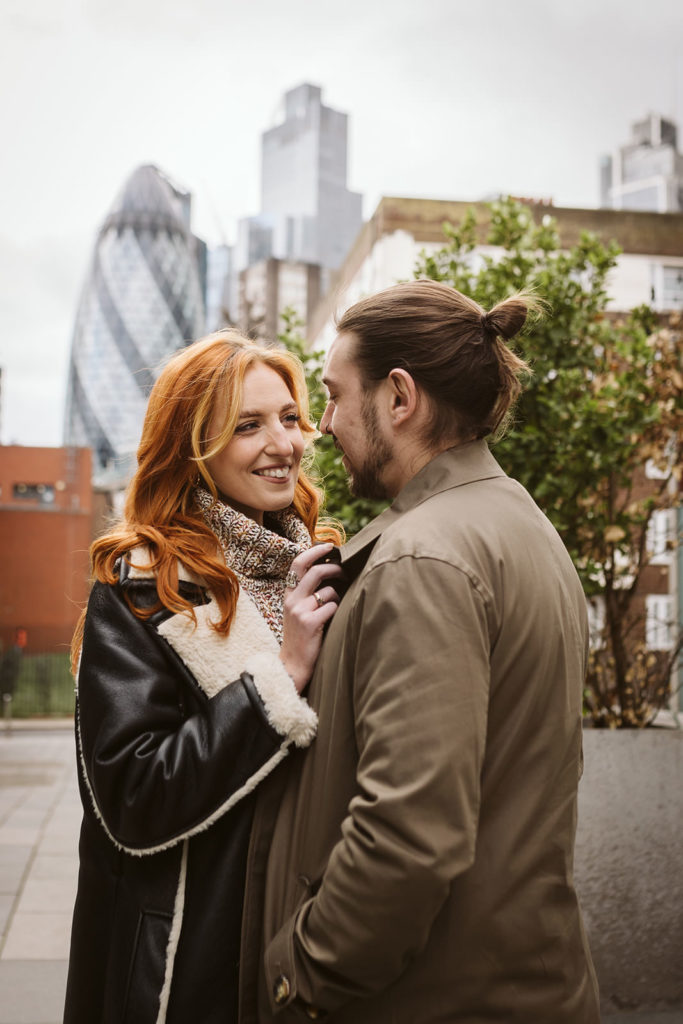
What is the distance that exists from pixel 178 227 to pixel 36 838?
12053 centimetres

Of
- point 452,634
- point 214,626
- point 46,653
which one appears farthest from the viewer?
point 46,653

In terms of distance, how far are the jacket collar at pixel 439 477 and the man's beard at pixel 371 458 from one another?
0.23 feet

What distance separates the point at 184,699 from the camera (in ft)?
6.77

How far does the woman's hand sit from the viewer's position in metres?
1.89

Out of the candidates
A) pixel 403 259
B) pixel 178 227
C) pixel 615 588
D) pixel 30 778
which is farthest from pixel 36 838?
pixel 178 227

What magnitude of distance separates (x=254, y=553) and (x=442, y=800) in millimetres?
917

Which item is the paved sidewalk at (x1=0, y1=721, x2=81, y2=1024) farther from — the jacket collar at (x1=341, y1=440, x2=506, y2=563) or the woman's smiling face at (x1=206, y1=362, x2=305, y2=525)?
the jacket collar at (x1=341, y1=440, x2=506, y2=563)

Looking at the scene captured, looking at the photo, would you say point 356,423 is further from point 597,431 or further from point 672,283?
point 672,283

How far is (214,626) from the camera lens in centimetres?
205

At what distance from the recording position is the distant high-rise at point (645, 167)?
119038 mm

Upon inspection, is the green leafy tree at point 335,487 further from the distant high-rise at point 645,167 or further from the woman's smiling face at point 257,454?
the distant high-rise at point 645,167

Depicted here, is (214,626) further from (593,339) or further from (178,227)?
(178,227)

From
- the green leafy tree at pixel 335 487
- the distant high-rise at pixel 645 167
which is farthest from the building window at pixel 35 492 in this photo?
the distant high-rise at pixel 645 167

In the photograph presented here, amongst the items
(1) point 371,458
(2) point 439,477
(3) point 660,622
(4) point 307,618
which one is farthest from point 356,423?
(3) point 660,622
